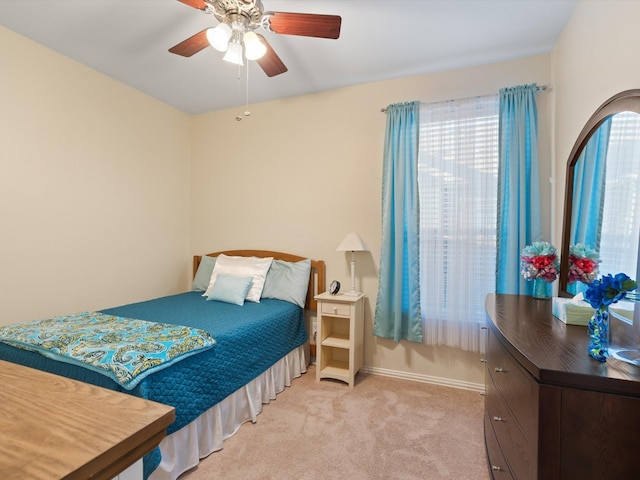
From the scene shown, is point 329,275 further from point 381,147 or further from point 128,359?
point 128,359

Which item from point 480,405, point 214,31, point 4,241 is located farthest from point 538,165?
point 4,241

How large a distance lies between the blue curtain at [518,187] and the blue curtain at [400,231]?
63cm

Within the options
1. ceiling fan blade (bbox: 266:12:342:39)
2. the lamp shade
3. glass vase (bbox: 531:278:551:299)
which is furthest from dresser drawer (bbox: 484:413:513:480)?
ceiling fan blade (bbox: 266:12:342:39)

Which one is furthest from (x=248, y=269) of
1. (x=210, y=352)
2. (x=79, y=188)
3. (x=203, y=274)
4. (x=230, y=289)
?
(x=79, y=188)

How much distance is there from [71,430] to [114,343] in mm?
1409

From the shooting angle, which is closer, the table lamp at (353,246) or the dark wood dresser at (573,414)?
the dark wood dresser at (573,414)

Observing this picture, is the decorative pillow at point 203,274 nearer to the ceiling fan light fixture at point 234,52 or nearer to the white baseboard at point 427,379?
the white baseboard at point 427,379

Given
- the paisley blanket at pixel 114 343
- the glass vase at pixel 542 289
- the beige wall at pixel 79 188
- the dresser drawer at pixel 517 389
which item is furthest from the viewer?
the beige wall at pixel 79 188

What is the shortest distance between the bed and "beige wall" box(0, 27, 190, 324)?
1.53 ft

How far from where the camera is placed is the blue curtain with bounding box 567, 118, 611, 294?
4.94ft

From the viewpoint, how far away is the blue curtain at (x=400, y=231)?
272 centimetres

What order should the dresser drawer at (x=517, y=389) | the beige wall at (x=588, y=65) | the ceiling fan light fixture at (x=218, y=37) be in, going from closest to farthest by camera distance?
the dresser drawer at (x=517, y=389)
the beige wall at (x=588, y=65)
the ceiling fan light fixture at (x=218, y=37)

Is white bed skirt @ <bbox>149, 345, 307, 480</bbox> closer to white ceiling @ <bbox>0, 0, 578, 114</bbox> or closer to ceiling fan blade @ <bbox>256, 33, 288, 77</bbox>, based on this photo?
ceiling fan blade @ <bbox>256, 33, 288, 77</bbox>

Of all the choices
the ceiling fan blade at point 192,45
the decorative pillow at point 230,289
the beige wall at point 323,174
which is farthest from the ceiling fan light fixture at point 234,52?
the decorative pillow at point 230,289
